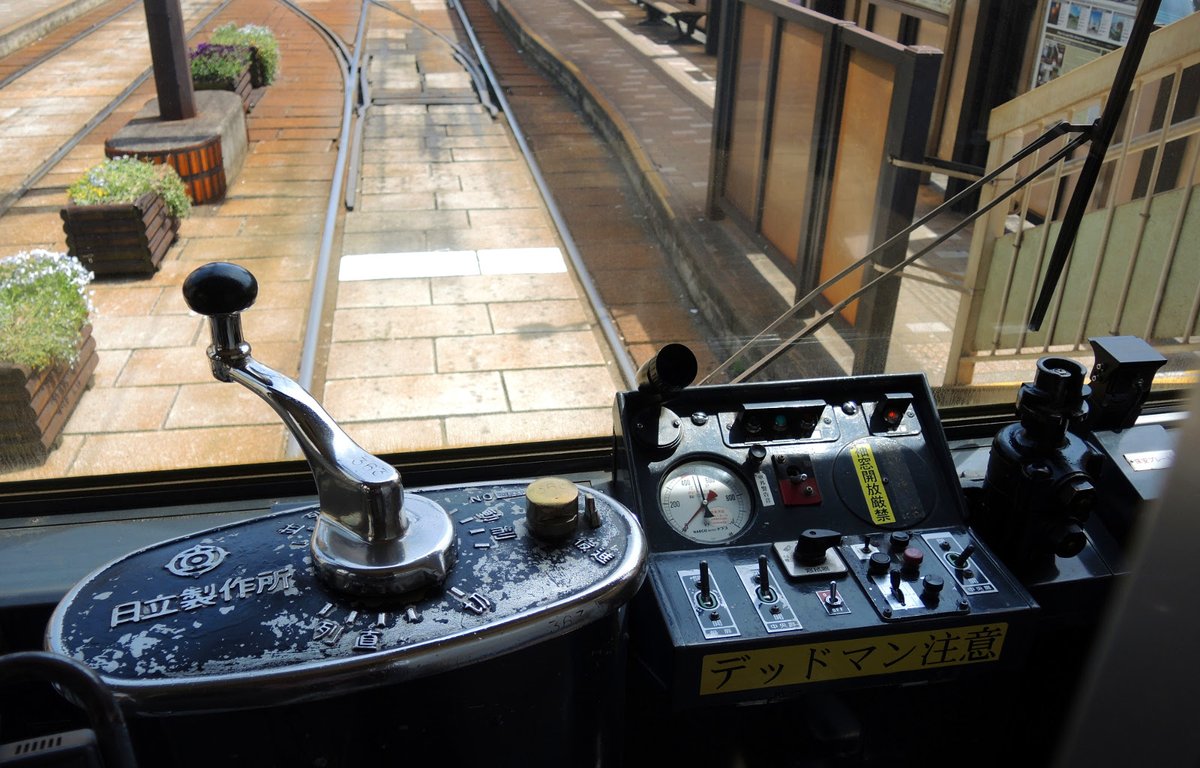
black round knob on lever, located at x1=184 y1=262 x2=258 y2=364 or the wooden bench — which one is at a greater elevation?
the wooden bench

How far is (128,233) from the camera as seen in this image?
6.54 feet

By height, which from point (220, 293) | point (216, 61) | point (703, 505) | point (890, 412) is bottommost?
point (703, 505)

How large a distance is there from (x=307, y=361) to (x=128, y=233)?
0.46m

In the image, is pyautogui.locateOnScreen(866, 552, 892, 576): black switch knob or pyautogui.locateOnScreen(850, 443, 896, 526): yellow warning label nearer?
pyautogui.locateOnScreen(866, 552, 892, 576): black switch knob

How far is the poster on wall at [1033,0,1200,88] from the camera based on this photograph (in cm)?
215

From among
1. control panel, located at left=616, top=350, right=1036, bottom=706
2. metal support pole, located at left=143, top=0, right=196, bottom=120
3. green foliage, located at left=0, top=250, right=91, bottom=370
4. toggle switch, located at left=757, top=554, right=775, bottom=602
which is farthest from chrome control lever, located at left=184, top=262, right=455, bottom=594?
metal support pole, located at left=143, top=0, right=196, bottom=120

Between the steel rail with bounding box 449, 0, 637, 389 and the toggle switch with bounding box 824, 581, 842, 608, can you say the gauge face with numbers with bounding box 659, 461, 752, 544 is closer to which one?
the toggle switch with bounding box 824, 581, 842, 608

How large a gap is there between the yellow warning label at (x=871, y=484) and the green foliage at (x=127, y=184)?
158 centimetres

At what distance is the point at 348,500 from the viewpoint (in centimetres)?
132

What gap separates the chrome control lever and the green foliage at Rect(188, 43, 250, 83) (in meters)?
1.09

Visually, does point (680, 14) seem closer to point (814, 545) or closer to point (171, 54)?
point (171, 54)

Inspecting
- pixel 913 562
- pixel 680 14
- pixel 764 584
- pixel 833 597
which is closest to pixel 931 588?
pixel 913 562

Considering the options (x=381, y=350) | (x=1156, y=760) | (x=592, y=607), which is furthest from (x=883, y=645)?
(x=381, y=350)

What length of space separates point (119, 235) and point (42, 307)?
10.4 inches
